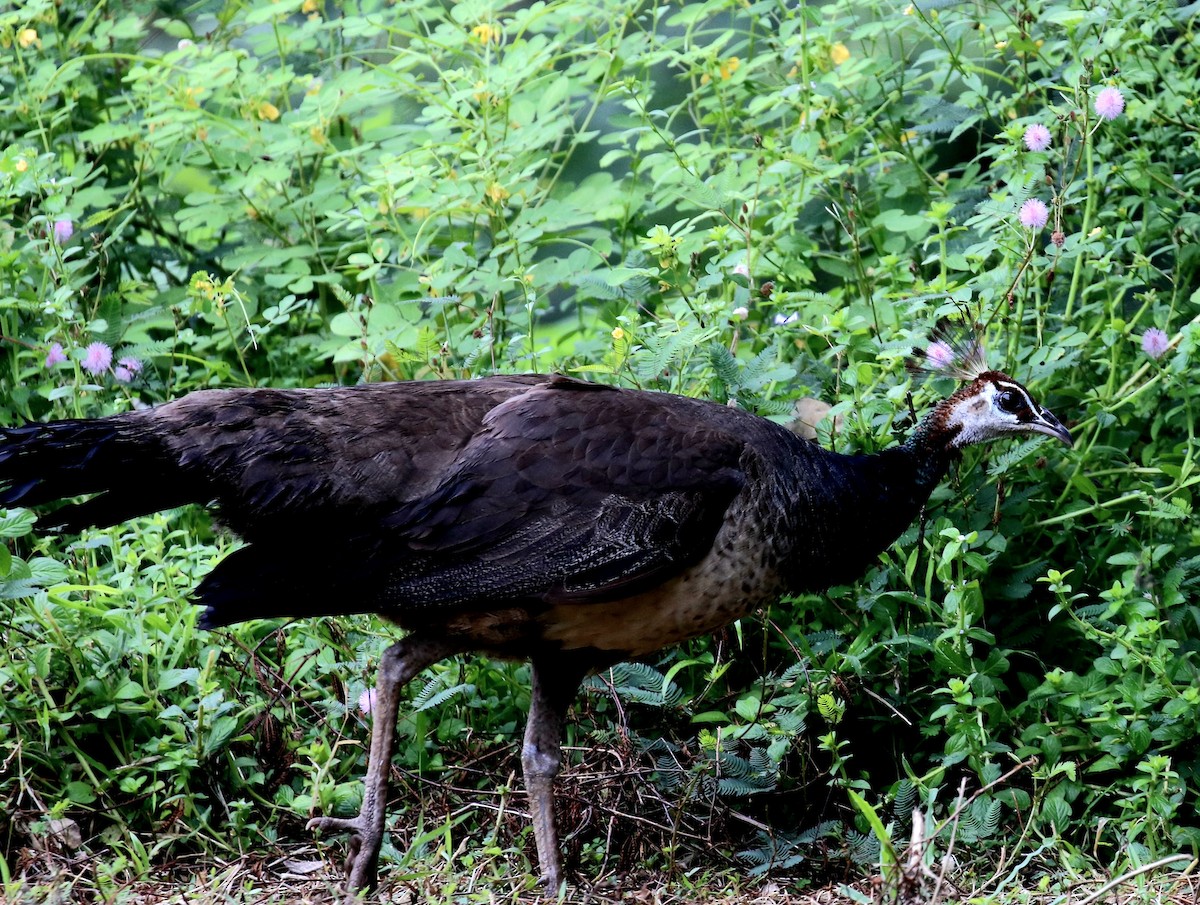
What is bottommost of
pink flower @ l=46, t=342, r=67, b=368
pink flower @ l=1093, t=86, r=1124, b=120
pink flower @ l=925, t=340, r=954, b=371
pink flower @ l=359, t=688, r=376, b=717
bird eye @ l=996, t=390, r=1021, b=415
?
pink flower @ l=359, t=688, r=376, b=717

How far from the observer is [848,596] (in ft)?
13.8

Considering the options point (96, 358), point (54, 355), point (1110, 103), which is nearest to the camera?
point (1110, 103)

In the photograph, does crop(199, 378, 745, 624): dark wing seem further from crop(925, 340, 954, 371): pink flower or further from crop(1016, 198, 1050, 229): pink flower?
crop(1016, 198, 1050, 229): pink flower

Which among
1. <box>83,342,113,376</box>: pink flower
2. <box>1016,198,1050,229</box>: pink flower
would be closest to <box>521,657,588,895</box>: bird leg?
<box>1016,198,1050,229</box>: pink flower

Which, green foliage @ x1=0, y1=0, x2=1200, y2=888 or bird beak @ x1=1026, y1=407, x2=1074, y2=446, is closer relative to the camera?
green foliage @ x1=0, y1=0, x2=1200, y2=888

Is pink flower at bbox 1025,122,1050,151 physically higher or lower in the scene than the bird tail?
higher

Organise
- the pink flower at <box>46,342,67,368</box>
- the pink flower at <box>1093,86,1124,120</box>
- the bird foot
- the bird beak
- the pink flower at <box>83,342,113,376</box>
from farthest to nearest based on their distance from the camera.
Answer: the pink flower at <box>46,342,67,368</box>
the pink flower at <box>83,342,113,376</box>
the pink flower at <box>1093,86,1124,120</box>
the bird beak
the bird foot

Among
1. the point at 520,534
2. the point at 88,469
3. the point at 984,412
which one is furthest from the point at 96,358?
the point at 984,412

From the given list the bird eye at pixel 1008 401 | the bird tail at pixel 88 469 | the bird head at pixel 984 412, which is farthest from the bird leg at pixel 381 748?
the bird eye at pixel 1008 401

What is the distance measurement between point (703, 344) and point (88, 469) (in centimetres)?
173

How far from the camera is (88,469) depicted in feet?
11.6

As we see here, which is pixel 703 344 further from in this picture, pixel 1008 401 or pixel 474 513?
pixel 474 513

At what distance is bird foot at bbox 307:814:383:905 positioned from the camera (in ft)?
11.5

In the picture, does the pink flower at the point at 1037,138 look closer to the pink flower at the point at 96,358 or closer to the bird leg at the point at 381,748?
the bird leg at the point at 381,748
